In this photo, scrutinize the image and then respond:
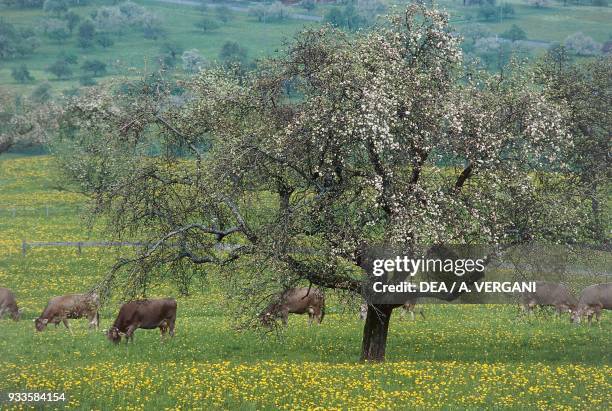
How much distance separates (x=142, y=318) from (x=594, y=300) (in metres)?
19.5

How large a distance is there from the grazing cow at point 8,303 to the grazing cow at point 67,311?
401 cm

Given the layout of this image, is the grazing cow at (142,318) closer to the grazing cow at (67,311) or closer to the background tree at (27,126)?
the grazing cow at (67,311)

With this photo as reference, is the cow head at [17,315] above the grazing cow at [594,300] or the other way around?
the other way around

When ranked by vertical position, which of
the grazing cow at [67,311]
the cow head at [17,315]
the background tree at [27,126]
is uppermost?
the grazing cow at [67,311]

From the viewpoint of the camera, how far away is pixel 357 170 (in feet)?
83.5

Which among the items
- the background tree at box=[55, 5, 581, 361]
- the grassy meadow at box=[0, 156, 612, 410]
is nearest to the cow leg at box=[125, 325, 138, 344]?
the grassy meadow at box=[0, 156, 612, 410]

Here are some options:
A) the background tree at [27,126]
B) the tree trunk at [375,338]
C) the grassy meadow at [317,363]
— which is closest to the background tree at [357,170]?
the tree trunk at [375,338]

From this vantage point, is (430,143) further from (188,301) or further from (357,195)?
(188,301)

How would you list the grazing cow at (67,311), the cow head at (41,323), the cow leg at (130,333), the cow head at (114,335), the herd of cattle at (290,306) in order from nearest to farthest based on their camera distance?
the cow head at (114,335)
the cow leg at (130,333)
the herd of cattle at (290,306)
the cow head at (41,323)
the grazing cow at (67,311)

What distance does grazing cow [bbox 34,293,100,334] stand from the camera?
39519 millimetres

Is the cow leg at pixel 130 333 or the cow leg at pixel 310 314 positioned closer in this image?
the cow leg at pixel 130 333

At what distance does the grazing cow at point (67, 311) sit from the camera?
39.5 meters

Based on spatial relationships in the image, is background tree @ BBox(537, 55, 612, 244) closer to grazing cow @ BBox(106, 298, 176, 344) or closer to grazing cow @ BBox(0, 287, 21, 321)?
grazing cow @ BBox(106, 298, 176, 344)

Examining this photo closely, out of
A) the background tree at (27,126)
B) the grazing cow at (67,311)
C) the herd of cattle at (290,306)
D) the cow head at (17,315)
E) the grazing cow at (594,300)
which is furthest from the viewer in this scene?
the background tree at (27,126)
